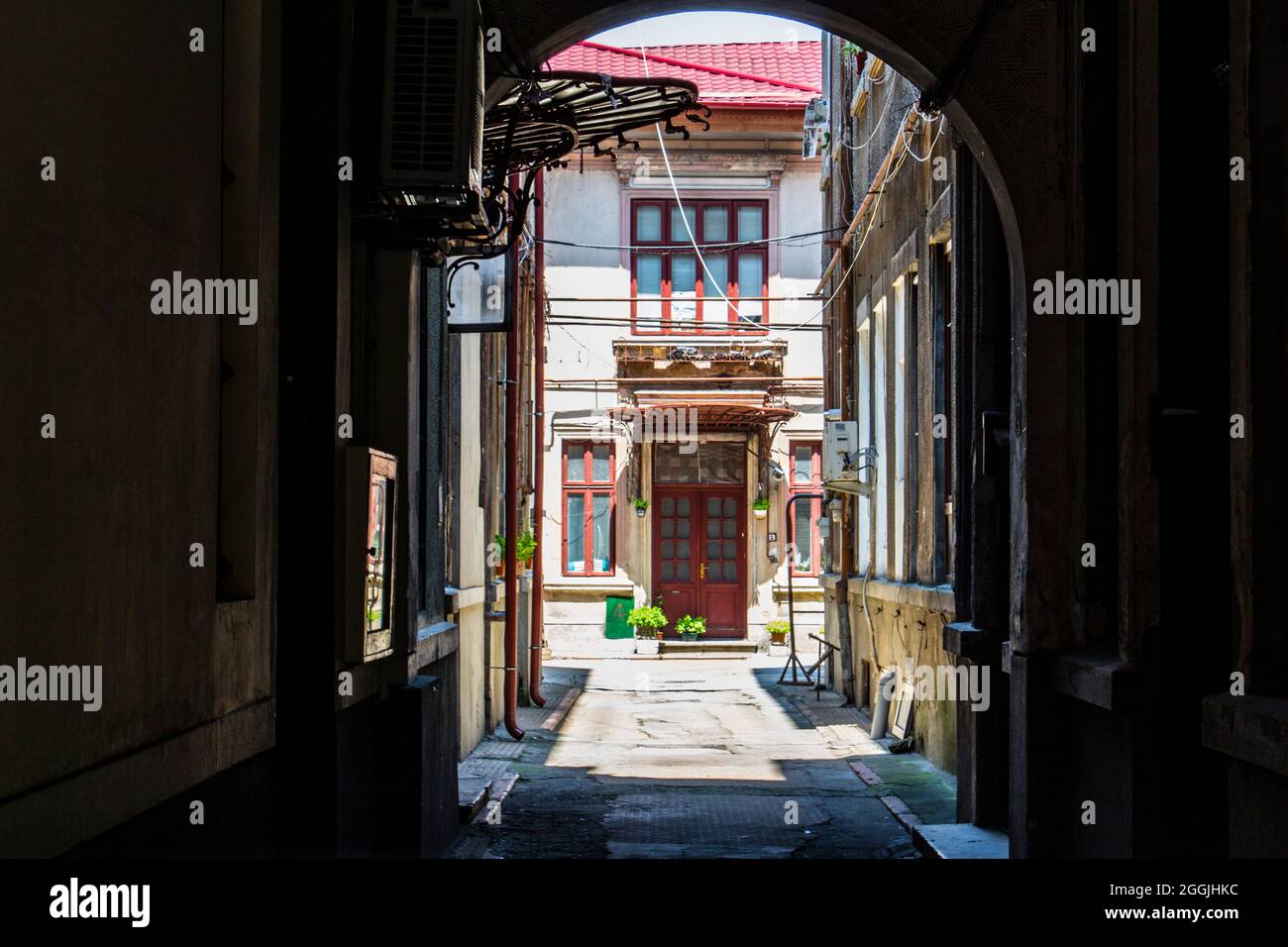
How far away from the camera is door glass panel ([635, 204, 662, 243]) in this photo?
28.9 metres

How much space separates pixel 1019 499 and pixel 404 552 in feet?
9.84

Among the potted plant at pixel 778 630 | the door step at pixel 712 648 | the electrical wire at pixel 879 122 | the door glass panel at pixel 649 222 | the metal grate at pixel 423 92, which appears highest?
the door glass panel at pixel 649 222

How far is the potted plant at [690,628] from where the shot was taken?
28.6m

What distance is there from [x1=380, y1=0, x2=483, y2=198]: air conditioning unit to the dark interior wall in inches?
53.2

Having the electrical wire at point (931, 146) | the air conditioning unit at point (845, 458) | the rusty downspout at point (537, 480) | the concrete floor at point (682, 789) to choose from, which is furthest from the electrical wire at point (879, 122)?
the concrete floor at point (682, 789)

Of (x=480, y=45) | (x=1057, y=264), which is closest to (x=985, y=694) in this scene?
(x=1057, y=264)

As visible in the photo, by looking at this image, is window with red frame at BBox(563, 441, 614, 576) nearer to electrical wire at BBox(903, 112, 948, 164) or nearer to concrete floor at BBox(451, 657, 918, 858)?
concrete floor at BBox(451, 657, 918, 858)

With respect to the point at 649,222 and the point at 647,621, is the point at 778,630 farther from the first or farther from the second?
the point at 649,222

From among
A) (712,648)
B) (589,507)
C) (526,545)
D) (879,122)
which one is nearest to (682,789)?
(526,545)

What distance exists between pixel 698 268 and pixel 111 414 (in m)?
25.3

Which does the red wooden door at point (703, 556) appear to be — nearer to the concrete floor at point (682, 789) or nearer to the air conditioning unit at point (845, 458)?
the concrete floor at point (682, 789)

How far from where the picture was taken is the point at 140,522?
166 inches

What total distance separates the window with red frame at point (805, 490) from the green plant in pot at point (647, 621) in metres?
3.08

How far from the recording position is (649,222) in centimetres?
2894
